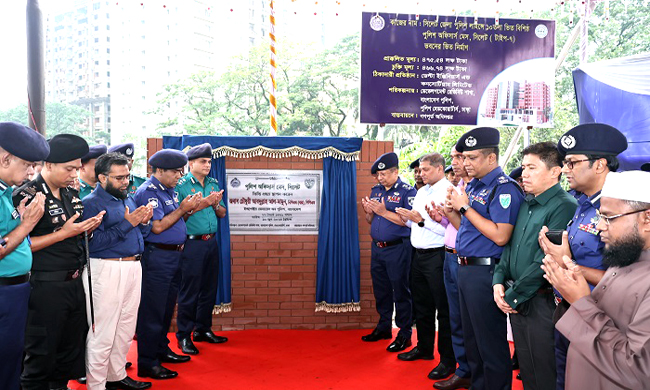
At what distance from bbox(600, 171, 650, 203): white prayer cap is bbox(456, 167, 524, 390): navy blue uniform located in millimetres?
1173

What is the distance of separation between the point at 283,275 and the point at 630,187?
392 centimetres

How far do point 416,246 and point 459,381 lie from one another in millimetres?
1080

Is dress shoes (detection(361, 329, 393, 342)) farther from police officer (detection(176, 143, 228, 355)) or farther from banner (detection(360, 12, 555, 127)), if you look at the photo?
banner (detection(360, 12, 555, 127))

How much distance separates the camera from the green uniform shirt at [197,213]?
14.6 feet

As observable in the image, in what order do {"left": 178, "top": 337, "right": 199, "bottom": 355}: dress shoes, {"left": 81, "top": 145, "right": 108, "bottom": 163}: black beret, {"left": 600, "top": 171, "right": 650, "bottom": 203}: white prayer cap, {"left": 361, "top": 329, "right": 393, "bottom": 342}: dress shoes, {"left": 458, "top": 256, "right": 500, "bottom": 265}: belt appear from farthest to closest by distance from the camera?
{"left": 361, "top": 329, "right": 393, "bottom": 342}: dress shoes
{"left": 178, "top": 337, "right": 199, "bottom": 355}: dress shoes
{"left": 81, "top": 145, "right": 108, "bottom": 163}: black beret
{"left": 458, "top": 256, "right": 500, "bottom": 265}: belt
{"left": 600, "top": 171, "right": 650, "bottom": 203}: white prayer cap

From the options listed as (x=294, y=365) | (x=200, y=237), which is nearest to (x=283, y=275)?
(x=200, y=237)

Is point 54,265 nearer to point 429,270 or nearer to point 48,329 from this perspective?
point 48,329

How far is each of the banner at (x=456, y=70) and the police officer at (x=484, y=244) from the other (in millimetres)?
2674

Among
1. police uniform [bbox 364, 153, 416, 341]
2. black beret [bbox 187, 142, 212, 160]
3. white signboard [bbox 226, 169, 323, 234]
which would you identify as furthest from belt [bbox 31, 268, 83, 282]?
police uniform [bbox 364, 153, 416, 341]

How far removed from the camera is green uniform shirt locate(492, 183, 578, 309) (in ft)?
8.26

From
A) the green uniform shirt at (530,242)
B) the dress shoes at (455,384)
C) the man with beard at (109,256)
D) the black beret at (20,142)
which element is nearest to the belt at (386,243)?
the dress shoes at (455,384)

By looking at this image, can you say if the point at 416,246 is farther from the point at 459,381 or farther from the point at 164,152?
the point at 164,152

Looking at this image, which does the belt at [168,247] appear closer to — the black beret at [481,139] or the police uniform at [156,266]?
the police uniform at [156,266]

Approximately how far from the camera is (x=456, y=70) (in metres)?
5.86
